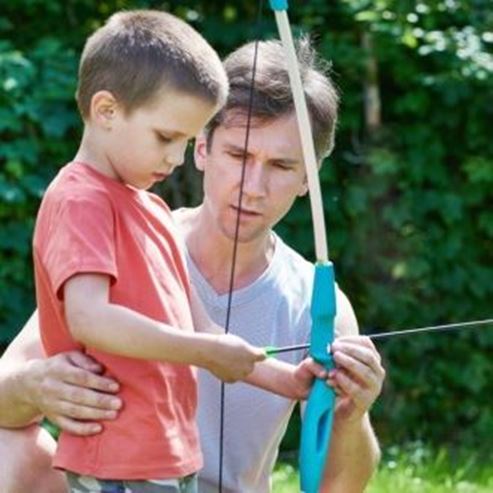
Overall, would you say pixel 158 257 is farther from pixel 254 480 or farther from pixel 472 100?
pixel 472 100

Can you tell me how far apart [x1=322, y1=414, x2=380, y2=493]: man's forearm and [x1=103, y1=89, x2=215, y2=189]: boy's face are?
967mm

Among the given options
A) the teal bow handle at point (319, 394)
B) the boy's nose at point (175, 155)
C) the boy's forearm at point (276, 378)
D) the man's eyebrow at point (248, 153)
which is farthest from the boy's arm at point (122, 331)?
the man's eyebrow at point (248, 153)

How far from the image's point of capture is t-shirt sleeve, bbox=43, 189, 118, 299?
2.88 meters

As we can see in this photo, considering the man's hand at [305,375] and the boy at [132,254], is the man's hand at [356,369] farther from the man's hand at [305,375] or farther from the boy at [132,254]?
the boy at [132,254]

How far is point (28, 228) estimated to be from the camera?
6.72 metres

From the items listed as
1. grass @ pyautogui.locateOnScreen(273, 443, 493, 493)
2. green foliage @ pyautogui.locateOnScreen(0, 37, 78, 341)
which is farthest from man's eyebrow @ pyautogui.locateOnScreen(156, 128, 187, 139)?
green foliage @ pyautogui.locateOnScreen(0, 37, 78, 341)

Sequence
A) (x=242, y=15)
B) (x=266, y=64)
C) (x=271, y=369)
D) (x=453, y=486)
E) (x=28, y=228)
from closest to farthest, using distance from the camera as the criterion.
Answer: (x=271, y=369) < (x=266, y=64) < (x=453, y=486) < (x=28, y=228) < (x=242, y=15)

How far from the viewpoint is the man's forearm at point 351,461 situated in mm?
3779

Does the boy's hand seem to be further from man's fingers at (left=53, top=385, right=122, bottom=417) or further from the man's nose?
the man's nose

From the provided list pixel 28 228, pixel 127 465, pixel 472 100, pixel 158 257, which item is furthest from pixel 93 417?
pixel 472 100

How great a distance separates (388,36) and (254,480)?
3.31 metres

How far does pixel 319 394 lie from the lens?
3.26 meters

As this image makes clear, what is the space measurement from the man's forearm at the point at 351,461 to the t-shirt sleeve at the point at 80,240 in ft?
3.28

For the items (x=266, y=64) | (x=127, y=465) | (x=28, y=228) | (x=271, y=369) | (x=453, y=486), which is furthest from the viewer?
(x=28, y=228)
